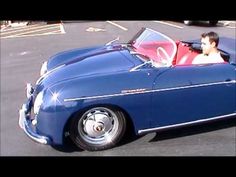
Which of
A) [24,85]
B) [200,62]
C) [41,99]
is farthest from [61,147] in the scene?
[24,85]

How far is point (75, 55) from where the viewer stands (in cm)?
514

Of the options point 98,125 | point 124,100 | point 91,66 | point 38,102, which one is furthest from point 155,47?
point 38,102

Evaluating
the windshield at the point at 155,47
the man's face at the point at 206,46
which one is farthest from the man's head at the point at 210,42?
the windshield at the point at 155,47

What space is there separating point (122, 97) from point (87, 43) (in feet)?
27.0

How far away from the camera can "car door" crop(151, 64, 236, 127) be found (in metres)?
3.86

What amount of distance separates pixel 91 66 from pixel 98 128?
86 cm

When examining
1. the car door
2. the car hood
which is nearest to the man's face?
the car door

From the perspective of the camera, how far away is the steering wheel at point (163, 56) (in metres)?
4.25

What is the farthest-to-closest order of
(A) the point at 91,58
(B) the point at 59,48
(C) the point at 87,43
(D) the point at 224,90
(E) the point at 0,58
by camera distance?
(C) the point at 87,43, (B) the point at 59,48, (E) the point at 0,58, (A) the point at 91,58, (D) the point at 224,90

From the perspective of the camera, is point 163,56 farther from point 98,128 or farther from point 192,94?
point 98,128

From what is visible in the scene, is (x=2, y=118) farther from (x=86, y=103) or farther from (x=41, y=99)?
(x=86, y=103)

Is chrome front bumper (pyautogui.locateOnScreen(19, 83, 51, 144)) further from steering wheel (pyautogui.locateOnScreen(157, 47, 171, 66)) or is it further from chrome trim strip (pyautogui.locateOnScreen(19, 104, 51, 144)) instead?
steering wheel (pyautogui.locateOnScreen(157, 47, 171, 66))

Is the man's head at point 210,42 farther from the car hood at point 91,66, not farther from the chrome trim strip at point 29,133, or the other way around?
the chrome trim strip at point 29,133

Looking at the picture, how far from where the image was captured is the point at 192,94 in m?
3.94
